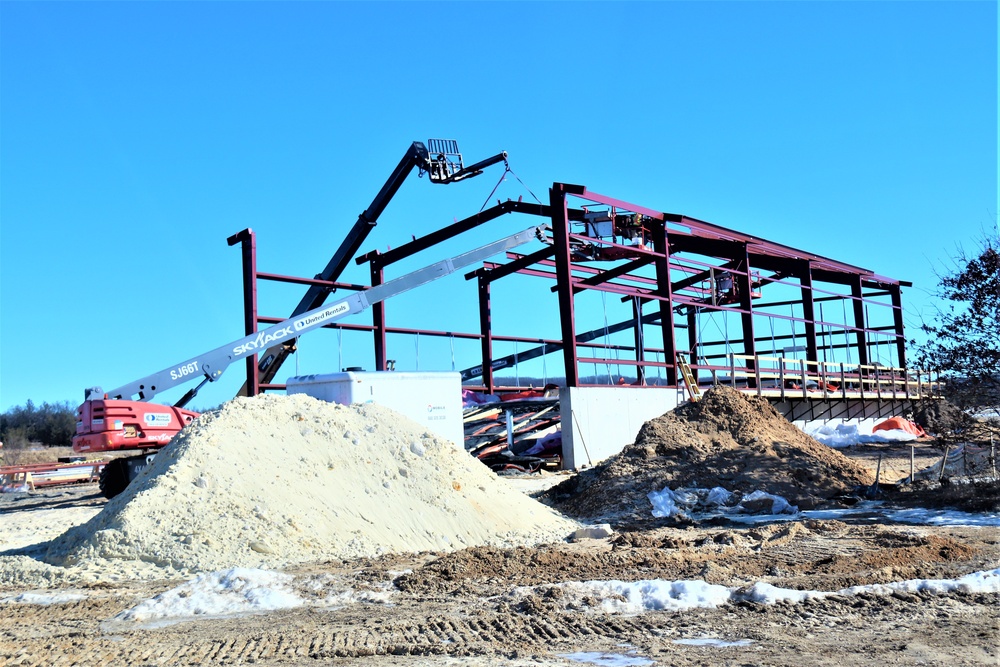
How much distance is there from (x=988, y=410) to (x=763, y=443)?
3.97 metres

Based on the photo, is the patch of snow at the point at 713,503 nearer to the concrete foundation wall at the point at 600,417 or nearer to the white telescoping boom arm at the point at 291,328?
the concrete foundation wall at the point at 600,417

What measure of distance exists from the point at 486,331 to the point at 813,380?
38.6 feet

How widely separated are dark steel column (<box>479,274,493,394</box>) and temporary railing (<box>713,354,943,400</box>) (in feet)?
26.0

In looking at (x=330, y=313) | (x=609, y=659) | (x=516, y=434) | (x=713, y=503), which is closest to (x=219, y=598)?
(x=609, y=659)

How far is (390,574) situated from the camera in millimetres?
8945

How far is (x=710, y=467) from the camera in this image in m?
15.2

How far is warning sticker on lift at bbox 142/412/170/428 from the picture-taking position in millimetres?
17109

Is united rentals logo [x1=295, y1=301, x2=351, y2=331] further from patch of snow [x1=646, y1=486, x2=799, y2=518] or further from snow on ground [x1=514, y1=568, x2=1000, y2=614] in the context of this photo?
snow on ground [x1=514, y1=568, x2=1000, y2=614]

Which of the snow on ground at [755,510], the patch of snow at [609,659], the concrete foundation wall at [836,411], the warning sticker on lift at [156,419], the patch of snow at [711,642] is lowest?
the snow on ground at [755,510]

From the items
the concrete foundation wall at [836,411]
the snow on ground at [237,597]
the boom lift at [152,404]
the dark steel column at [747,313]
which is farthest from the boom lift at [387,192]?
the snow on ground at [237,597]

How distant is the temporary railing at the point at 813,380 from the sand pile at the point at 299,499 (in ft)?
44.0

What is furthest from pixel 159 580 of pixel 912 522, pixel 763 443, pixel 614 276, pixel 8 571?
pixel 614 276

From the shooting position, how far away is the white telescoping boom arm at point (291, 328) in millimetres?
18328

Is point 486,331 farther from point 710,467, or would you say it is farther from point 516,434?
point 710,467
